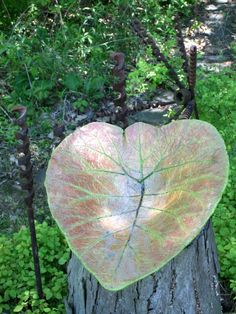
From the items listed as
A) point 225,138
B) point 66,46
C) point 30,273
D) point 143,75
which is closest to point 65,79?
point 66,46

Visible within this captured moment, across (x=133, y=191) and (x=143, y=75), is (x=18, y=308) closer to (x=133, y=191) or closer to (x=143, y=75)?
(x=133, y=191)

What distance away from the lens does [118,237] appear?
148 centimetres

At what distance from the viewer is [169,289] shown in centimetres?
181

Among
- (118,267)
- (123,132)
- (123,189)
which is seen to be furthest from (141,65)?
(118,267)

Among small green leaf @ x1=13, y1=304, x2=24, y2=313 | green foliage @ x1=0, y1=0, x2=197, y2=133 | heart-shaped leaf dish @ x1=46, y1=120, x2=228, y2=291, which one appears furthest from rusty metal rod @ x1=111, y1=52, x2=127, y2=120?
green foliage @ x1=0, y1=0, x2=197, y2=133

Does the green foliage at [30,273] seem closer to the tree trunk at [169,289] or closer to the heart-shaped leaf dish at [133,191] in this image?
the tree trunk at [169,289]

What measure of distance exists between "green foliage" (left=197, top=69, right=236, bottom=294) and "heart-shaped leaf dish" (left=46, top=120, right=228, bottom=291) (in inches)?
39.6

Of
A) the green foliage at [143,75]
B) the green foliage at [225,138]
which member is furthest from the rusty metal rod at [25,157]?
the green foliage at [143,75]

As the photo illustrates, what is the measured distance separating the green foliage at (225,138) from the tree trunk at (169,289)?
0.59m

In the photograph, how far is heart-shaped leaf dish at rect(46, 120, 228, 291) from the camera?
1412mm

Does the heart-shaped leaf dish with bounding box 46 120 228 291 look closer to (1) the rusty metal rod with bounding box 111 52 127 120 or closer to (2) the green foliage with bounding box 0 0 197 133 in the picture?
(1) the rusty metal rod with bounding box 111 52 127 120

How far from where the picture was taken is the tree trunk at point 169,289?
1786 mm

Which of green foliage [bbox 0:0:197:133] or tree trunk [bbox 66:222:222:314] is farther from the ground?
tree trunk [bbox 66:222:222:314]

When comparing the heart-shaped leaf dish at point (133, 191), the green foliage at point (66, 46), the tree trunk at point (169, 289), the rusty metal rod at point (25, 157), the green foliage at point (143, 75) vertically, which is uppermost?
the heart-shaped leaf dish at point (133, 191)
